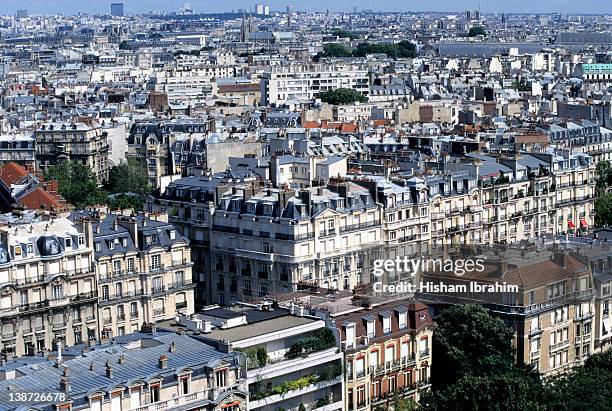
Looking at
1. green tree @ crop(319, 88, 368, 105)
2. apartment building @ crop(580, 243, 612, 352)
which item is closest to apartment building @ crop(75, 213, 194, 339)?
apartment building @ crop(580, 243, 612, 352)

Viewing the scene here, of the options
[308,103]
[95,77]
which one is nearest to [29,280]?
[308,103]

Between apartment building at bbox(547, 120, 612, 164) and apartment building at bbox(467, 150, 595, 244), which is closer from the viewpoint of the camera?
apartment building at bbox(467, 150, 595, 244)

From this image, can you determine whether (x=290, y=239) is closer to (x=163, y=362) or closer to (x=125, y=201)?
(x=163, y=362)

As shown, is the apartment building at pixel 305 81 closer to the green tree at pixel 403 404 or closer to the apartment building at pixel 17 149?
the apartment building at pixel 17 149

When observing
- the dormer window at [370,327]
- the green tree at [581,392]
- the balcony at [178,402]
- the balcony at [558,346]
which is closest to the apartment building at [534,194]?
the balcony at [558,346]

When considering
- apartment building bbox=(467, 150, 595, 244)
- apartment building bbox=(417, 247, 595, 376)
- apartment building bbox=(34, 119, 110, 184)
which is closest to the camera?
apartment building bbox=(417, 247, 595, 376)

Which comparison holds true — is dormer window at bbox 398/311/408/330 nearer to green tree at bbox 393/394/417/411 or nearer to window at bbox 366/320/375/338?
window at bbox 366/320/375/338
